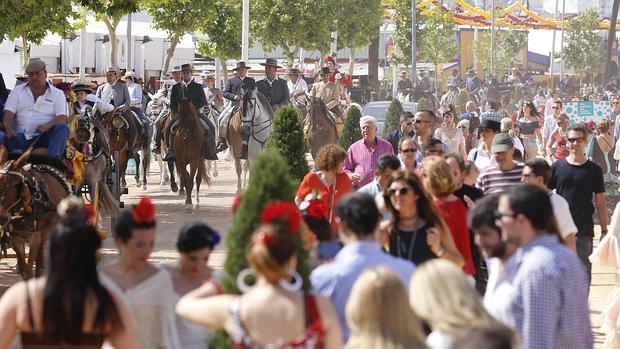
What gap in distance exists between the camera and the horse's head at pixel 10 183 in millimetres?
14641

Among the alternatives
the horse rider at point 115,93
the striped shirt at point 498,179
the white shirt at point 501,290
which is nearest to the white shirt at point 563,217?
the striped shirt at point 498,179

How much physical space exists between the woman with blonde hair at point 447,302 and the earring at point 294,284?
563mm

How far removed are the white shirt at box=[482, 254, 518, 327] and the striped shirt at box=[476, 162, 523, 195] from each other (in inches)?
185

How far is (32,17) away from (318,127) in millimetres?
5901

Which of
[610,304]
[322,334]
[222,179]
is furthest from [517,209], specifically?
[222,179]

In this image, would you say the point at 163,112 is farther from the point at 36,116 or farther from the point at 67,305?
the point at 67,305

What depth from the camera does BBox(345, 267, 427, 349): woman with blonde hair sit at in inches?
218

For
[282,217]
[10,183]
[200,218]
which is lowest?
[200,218]

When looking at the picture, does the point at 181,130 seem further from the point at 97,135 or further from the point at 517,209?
the point at 517,209

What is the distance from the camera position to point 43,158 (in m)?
15.8

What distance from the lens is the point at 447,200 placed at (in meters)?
9.88

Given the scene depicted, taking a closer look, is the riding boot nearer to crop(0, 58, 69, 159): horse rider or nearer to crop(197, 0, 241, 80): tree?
Result: crop(0, 58, 69, 159): horse rider

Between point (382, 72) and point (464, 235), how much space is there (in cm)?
8370

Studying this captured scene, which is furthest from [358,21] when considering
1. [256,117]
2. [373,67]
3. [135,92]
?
[256,117]
